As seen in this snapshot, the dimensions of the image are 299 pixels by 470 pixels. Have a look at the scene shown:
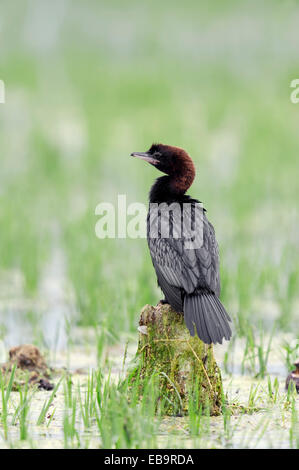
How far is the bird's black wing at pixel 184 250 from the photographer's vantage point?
15.1 ft

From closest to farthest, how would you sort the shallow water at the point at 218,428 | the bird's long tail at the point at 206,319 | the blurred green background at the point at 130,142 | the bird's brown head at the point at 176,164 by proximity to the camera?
1. the shallow water at the point at 218,428
2. the bird's long tail at the point at 206,319
3. the bird's brown head at the point at 176,164
4. the blurred green background at the point at 130,142

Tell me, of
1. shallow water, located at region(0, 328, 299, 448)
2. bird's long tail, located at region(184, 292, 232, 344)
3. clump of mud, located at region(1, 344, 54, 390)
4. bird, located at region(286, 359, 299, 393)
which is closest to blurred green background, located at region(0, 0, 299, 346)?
clump of mud, located at region(1, 344, 54, 390)

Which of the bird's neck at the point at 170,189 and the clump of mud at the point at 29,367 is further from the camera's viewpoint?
the clump of mud at the point at 29,367

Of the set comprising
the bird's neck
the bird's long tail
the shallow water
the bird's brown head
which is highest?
the bird's brown head

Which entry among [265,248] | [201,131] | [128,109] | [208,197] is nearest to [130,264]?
[265,248]

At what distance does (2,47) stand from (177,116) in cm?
645

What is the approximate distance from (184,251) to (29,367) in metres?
1.38

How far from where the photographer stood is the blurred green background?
755 cm

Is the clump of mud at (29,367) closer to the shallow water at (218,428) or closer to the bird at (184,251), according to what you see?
the shallow water at (218,428)

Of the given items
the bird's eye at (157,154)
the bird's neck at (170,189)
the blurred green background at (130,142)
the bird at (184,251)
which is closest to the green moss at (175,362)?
the bird at (184,251)

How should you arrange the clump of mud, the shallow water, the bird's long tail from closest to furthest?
the shallow water < the bird's long tail < the clump of mud

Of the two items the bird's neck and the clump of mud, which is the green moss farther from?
the clump of mud

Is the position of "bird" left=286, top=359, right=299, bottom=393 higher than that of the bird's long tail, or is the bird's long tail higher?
the bird's long tail
